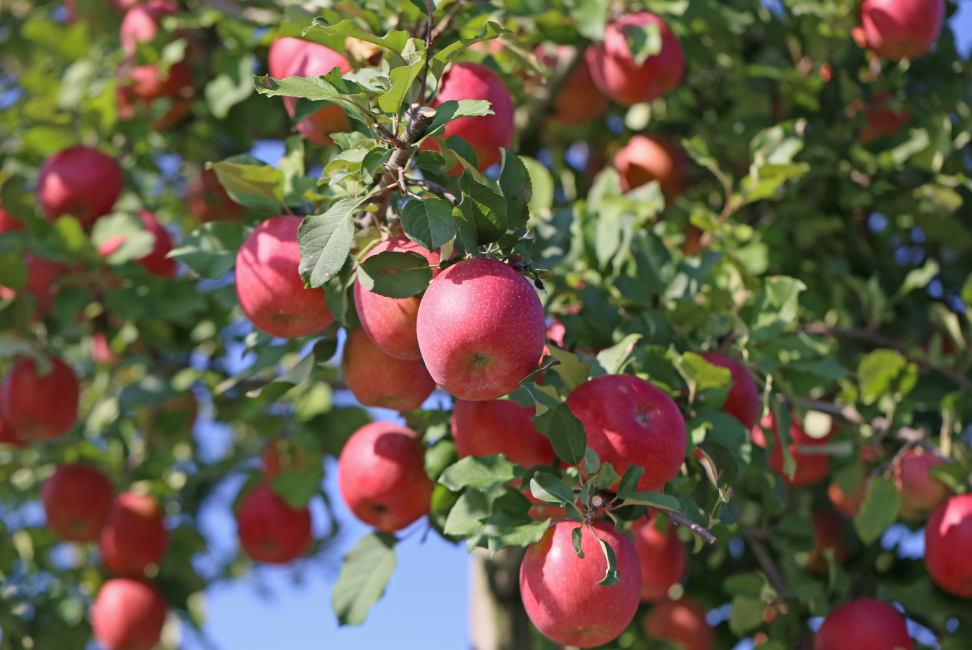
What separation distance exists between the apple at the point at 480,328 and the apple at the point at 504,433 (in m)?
0.26

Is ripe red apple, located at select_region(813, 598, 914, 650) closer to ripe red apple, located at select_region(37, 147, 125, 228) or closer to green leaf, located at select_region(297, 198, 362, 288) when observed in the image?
green leaf, located at select_region(297, 198, 362, 288)

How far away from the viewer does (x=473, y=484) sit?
4.61 feet

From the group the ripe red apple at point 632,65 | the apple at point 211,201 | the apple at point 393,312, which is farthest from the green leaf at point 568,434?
the apple at point 211,201

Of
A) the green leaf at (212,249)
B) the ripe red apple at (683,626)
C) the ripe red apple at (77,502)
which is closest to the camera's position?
the green leaf at (212,249)

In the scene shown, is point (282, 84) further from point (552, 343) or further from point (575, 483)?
point (575, 483)

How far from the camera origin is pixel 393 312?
134 centimetres

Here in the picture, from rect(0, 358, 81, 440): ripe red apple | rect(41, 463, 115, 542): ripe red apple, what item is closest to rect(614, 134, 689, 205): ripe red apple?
rect(0, 358, 81, 440): ripe red apple

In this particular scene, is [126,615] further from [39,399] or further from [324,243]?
[324,243]

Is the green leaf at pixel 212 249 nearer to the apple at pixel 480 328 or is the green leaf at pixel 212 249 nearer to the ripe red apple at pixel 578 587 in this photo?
the apple at pixel 480 328

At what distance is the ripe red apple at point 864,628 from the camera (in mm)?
1863

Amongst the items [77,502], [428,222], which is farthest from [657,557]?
[77,502]

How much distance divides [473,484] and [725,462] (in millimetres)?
418

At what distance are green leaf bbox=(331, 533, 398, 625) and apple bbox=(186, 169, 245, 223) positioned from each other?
1.61 metres

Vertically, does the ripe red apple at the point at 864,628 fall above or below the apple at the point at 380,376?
below
